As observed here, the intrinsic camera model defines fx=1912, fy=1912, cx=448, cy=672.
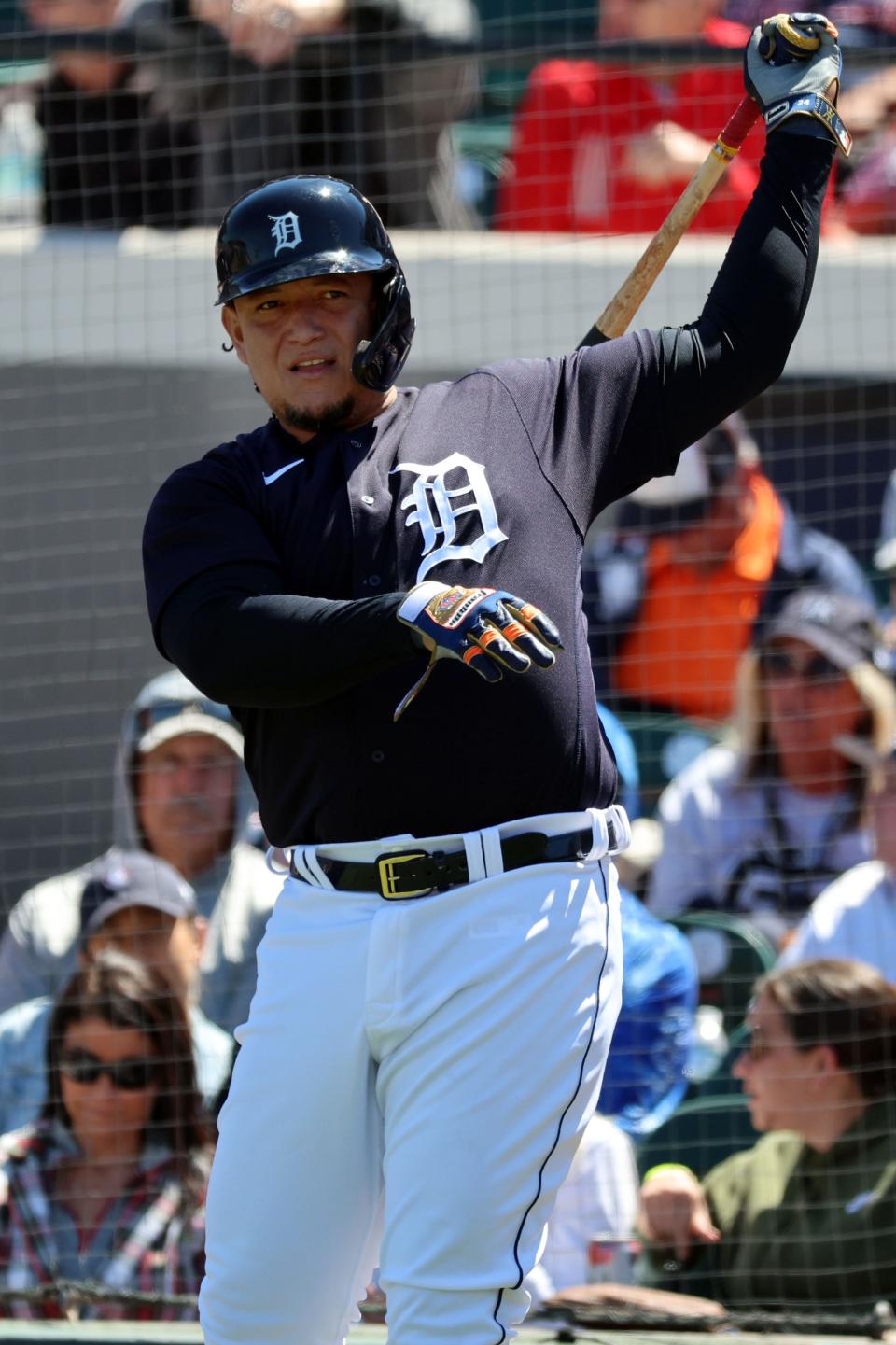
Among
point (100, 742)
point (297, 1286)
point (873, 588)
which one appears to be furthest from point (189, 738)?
point (297, 1286)

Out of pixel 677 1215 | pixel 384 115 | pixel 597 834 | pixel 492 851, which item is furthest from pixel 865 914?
pixel 384 115

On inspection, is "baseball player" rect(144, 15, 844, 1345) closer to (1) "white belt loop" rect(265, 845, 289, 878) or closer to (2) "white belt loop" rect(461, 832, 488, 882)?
(2) "white belt loop" rect(461, 832, 488, 882)

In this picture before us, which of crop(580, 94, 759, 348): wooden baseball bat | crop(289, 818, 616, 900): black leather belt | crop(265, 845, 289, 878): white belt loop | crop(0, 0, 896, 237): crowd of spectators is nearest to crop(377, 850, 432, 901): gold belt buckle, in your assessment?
crop(289, 818, 616, 900): black leather belt

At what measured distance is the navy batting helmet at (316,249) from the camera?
98.3 inches

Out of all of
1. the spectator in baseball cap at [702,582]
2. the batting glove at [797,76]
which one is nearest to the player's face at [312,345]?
the batting glove at [797,76]

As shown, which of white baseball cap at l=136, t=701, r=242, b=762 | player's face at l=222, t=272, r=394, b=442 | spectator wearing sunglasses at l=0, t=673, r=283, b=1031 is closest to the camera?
player's face at l=222, t=272, r=394, b=442

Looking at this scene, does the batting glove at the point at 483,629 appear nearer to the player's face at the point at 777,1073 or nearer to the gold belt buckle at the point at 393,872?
the gold belt buckle at the point at 393,872

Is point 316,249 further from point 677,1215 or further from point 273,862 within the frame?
point 677,1215

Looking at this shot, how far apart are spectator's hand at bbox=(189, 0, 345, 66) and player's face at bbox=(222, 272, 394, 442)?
3187 millimetres

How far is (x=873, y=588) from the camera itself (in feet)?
17.7

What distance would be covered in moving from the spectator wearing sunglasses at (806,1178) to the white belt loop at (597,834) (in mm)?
1710

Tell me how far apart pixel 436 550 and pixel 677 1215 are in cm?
205

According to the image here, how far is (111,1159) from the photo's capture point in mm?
4109

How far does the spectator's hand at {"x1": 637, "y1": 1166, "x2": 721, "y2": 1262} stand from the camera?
154 inches
